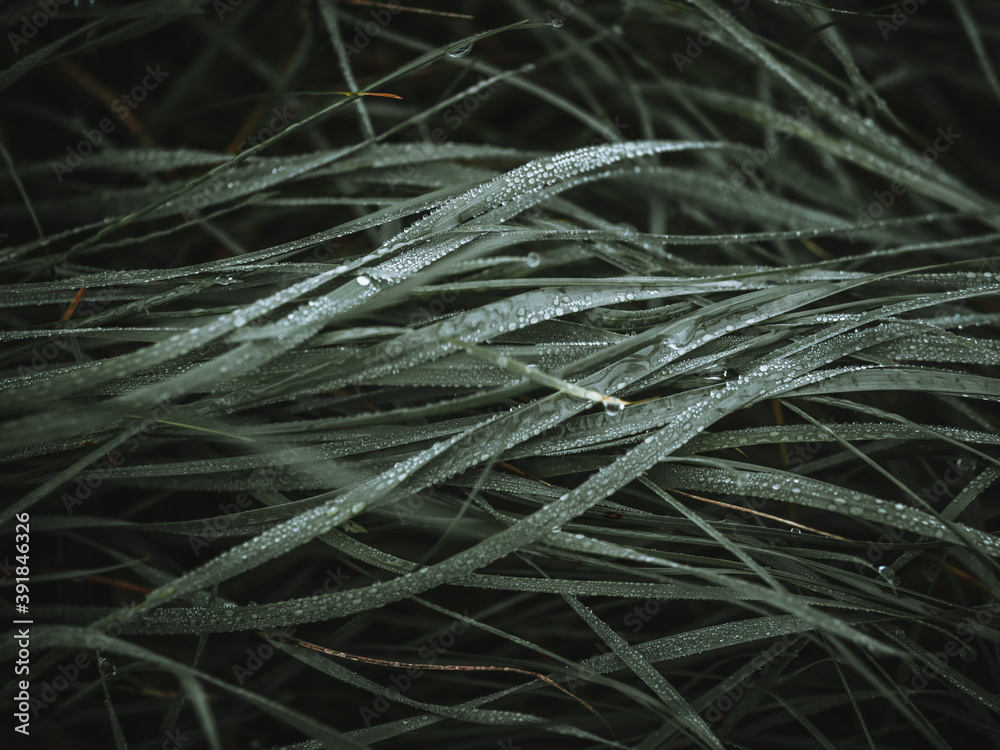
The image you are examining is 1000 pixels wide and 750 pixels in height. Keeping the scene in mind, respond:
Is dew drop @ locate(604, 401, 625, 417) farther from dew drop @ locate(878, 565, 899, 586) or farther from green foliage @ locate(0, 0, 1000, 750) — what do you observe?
dew drop @ locate(878, 565, 899, 586)

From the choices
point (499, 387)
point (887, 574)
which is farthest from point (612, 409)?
point (887, 574)

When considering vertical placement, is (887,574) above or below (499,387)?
below

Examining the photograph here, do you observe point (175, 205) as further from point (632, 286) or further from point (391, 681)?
point (391, 681)

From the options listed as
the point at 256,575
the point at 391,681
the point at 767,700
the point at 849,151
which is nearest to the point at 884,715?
the point at 767,700

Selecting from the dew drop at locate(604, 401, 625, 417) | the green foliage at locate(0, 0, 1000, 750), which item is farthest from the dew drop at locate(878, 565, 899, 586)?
the dew drop at locate(604, 401, 625, 417)

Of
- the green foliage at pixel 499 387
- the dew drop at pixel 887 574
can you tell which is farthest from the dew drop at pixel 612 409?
the dew drop at pixel 887 574

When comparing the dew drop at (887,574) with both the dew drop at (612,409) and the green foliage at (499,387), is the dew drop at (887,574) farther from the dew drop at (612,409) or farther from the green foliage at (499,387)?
the dew drop at (612,409)

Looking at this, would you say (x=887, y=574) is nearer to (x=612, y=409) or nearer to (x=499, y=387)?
(x=612, y=409)

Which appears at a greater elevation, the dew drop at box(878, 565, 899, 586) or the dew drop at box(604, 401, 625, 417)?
the dew drop at box(604, 401, 625, 417)
